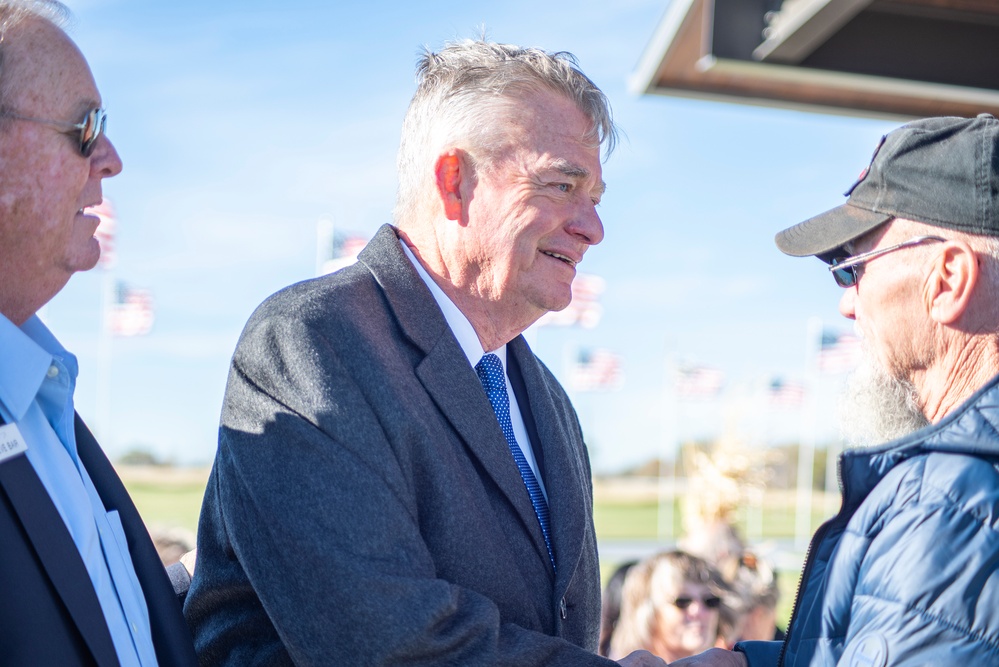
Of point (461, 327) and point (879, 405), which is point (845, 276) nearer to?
point (879, 405)

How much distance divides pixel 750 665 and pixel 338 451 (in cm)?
122

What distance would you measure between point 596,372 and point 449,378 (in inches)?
1441

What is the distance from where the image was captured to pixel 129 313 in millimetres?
30188

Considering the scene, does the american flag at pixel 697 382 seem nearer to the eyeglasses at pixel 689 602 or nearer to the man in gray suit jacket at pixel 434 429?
the eyeglasses at pixel 689 602

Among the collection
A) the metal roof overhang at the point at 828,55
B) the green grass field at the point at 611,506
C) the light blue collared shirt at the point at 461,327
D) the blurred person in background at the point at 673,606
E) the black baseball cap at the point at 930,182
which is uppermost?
the metal roof overhang at the point at 828,55

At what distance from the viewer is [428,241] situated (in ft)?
9.01

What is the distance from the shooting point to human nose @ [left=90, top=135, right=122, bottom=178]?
7.22 ft

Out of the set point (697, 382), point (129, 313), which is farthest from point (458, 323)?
point (697, 382)

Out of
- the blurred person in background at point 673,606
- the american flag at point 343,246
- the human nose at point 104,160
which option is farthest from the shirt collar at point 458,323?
the american flag at point 343,246

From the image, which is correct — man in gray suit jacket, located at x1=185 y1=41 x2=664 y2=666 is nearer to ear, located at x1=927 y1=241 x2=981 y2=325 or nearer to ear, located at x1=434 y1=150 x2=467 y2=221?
ear, located at x1=434 y1=150 x2=467 y2=221

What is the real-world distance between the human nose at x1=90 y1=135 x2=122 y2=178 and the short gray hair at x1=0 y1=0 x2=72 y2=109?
0.23m

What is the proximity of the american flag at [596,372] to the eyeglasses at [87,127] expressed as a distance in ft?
119

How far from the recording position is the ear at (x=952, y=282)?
84.7 inches

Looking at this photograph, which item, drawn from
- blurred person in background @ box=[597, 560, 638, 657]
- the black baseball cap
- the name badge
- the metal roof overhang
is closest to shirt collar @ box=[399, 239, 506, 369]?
the black baseball cap
